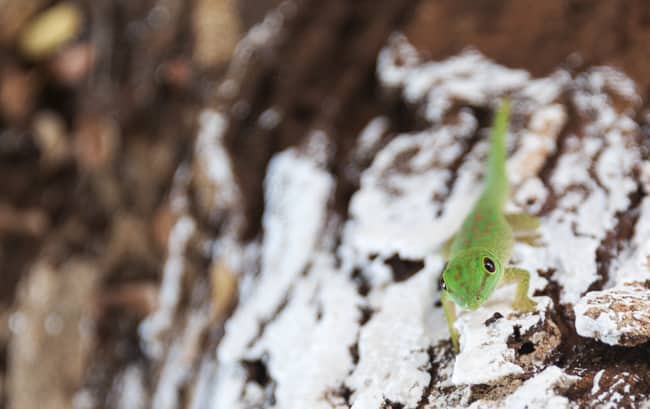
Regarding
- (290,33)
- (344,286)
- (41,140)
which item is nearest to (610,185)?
(344,286)

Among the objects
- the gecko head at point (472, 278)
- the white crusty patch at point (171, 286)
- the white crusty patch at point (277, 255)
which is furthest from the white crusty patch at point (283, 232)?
the gecko head at point (472, 278)

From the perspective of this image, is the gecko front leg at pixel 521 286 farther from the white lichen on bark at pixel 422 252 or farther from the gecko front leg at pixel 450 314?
the gecko front leg at pixel 450 314

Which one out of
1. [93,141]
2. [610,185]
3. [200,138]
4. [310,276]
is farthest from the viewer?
[93,141]

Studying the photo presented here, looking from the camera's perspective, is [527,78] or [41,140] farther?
[41,140]

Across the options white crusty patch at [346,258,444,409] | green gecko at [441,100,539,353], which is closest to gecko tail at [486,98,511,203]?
green gecko at [441,100,539,353]

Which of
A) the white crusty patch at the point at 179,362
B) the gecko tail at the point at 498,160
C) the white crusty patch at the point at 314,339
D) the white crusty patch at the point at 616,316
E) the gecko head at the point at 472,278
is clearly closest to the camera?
the white crusty patch at the point at 616,316

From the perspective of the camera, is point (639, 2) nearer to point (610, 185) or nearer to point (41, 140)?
point (610, 185)

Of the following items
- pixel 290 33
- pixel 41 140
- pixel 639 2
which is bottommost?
pixel 639 2

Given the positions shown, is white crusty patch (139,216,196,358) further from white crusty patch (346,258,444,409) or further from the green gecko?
the green gecko
